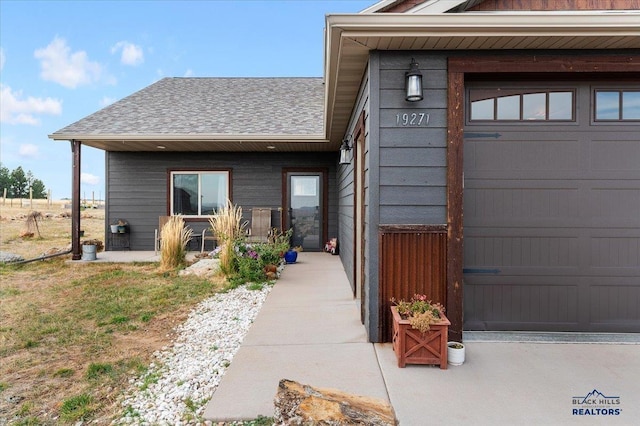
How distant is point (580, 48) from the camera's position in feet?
9.31

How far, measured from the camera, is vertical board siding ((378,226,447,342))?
288 cm

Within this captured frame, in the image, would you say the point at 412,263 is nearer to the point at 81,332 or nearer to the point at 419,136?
the point at 419,136

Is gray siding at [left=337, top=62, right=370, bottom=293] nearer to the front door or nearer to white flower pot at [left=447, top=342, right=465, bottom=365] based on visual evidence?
white flower pot at [left=447, top=342, right=465, bottom=365]

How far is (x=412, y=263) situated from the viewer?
2887 mm

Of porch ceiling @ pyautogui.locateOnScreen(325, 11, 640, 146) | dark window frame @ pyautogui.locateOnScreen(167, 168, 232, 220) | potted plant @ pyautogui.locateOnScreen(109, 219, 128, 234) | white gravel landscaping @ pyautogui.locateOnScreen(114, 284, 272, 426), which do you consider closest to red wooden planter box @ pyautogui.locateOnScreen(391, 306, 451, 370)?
white gravel landscaping @ pyautogui.locateOnScreen(114, 284, 272, 426)

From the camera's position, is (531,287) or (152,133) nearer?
(531,287)

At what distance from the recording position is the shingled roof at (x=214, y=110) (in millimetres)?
7227

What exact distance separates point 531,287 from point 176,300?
3581 mm

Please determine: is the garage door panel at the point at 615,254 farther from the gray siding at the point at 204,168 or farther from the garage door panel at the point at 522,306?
the gray siding at the point at 204,168

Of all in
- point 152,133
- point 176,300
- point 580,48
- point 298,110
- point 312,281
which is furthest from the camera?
point 298,110

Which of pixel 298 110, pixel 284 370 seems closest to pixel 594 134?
pixel 284 370

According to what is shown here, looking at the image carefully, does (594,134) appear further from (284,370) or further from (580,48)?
(284,370)

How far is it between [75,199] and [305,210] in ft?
14.4

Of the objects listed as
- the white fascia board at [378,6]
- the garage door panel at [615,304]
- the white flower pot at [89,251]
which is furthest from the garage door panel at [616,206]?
the white flower pot at [89,251]
